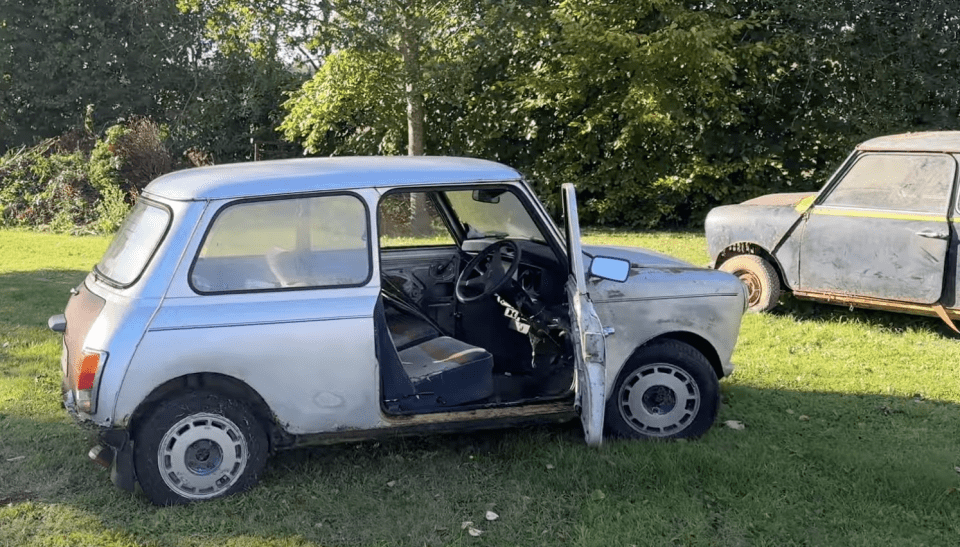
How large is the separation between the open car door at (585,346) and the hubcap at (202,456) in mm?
1777

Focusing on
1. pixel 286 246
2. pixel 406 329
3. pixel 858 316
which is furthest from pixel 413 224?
pixel 858 316

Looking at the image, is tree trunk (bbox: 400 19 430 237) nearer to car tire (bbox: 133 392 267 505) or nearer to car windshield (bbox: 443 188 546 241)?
car windshield (bbox: 443 188 546 241)

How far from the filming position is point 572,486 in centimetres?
492

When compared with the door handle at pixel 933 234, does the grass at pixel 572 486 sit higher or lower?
lower

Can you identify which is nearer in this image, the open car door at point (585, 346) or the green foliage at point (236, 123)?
the open car door at point (585, 346)

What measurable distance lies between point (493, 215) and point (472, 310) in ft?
2.04

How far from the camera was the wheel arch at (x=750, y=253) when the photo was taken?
9.02m

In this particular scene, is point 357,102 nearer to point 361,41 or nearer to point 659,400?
point 361,41

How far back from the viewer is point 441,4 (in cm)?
1423

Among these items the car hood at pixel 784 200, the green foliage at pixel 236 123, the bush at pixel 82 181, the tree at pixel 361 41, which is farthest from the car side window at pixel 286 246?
the green foliage at pixel 236 123

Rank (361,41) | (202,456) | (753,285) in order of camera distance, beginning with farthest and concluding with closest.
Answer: (361,41), (753,285), (202,456)

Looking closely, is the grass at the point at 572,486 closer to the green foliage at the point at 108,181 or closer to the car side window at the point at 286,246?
the car side window at the point at 286,246

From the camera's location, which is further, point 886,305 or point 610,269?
point 886,305

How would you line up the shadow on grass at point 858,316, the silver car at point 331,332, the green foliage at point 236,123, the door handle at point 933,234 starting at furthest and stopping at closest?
the green foliage at point 236,123, the shadow on grass at point 858,316, the door handle at point 933,234, the silver car at point 331,332
